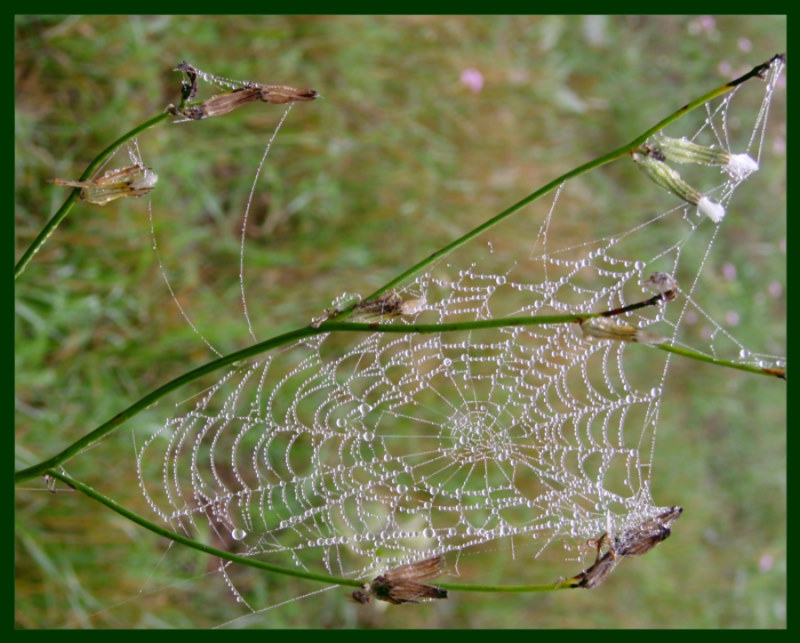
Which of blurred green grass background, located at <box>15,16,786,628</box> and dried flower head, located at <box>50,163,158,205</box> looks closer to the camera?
dried flower head, located at <box>50,163,158,205</box>

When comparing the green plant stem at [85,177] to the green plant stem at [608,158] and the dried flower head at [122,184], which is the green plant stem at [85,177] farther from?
the green plant stem at [608,158]

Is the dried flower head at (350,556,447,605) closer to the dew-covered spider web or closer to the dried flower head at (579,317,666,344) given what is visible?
the dried flower head at (579,317,666,344)

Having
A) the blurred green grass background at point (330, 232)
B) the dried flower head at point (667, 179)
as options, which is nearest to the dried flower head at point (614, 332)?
the dried flower head at point (667, 179)

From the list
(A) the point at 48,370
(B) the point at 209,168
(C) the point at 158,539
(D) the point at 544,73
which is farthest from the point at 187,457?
(D) the point at 544,73

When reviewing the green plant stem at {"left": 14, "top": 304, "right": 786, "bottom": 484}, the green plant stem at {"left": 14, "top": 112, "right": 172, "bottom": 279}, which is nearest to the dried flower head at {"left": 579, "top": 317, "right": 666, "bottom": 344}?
the green plant stem at {"left": 14, "top": 304, "right": 786, "bottom": 484}

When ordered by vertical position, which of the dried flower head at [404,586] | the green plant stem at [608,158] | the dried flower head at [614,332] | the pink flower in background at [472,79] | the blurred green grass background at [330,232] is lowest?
the dried flower head at [404,586]

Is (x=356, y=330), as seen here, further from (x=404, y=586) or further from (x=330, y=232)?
(x=330, y=232)

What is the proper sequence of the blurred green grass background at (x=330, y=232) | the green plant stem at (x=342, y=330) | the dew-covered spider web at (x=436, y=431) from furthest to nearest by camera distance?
the blurred green grass background at (x=330, y=232)
the dew-covered spider web at (x=436, y=431)
the green plant stem at (x=342, y=330)

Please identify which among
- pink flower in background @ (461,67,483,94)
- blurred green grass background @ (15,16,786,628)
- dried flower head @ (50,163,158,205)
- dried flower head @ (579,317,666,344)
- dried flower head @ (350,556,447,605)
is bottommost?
dried flower head @ (350,556,447,605)
